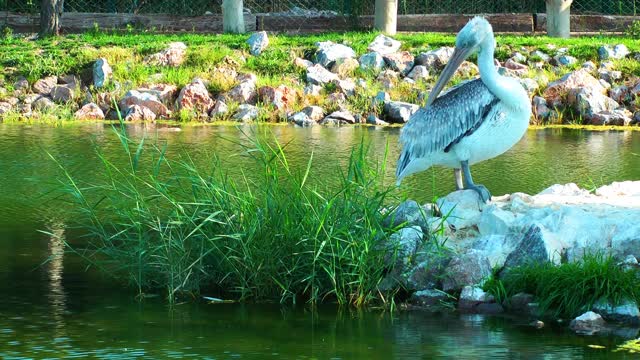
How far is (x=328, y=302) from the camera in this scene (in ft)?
28.1

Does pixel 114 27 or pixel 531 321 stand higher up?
pixel 114 27

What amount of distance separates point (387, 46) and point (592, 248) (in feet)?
48.1

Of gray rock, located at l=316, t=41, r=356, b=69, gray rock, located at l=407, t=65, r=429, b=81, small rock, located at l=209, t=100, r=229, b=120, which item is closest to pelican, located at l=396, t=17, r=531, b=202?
small rock, located at l=209, t=100, r=229, b=120

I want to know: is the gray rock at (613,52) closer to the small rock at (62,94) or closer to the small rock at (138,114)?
the small rock at (138,114)

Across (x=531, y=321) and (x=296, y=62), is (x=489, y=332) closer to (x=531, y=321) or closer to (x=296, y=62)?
(x=531, y=321)

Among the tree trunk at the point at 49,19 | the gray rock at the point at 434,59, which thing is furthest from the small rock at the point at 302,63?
the tree trunk at the point at 49,19

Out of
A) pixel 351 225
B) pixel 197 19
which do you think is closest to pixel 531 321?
pixel 351 225

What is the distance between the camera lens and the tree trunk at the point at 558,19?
24.4m

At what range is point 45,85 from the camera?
21594 millimetres

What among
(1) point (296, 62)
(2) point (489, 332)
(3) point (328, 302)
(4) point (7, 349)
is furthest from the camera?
(1) point (296, 62)

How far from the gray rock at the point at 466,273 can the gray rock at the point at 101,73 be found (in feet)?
44.6

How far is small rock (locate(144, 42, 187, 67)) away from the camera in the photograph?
73.8 feet

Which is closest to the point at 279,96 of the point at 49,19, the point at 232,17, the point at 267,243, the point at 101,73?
the point at 101,73

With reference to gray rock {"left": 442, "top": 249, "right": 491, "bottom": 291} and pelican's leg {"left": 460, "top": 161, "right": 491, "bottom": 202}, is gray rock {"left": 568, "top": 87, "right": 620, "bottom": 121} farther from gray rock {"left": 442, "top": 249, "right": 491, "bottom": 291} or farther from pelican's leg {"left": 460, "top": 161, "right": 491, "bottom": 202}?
gray rock {"left": 442, "top": 249, "right": 491, "bottom": 291}
